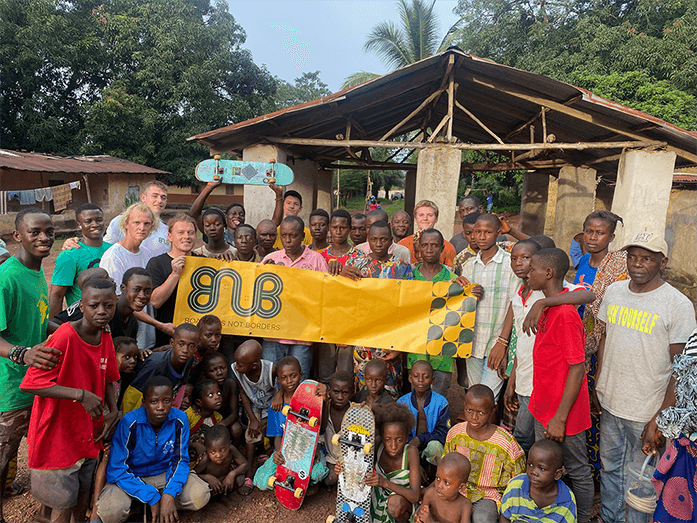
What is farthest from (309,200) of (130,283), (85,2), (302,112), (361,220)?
(85,2)

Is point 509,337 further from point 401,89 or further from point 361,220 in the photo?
point 401,89

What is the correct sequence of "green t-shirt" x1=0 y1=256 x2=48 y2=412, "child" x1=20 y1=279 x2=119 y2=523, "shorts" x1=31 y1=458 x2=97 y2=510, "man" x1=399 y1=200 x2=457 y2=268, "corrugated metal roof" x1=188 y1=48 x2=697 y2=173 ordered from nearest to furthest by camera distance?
1. "child" x1=20 y1=279 x2=119 y2=523
2. "shorts" x1=31 y1=458 x2=97 y2=510
3. "green t-shirt" x1=0 y1=256 x2=48 y2=412
4. "man" x1=399 y1=200 x2=457 y2=268
5. "corrugated metal roof" x1=188 y1=48 x2=697 y2=173

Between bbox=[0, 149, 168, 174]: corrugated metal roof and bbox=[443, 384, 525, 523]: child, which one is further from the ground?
bbox=[0, 149, 168, 174]: corrugated metal roof

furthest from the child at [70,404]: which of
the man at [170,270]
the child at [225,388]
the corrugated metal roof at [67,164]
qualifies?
the corrugated metal roof at [67,164]

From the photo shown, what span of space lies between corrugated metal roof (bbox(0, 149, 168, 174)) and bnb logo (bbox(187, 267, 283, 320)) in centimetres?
1467

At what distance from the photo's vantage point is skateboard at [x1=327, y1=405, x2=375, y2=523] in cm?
311

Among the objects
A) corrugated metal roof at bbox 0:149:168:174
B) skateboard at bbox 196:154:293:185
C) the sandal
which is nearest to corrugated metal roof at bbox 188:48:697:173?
skateboard at bbox 196:154:293:185

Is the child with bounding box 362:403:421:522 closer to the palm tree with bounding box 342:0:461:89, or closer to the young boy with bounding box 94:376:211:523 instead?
the young boy with bounding box 94:376:211:523

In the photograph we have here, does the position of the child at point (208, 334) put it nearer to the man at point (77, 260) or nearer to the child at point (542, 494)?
the man at point (77, 260)

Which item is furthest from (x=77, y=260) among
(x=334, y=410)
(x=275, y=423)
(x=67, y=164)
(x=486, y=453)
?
(x=67, y=164)

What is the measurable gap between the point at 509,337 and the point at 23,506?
3977mm

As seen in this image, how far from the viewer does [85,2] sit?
71.7 ft

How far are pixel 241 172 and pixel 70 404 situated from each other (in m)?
3.16

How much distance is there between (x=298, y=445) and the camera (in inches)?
137
